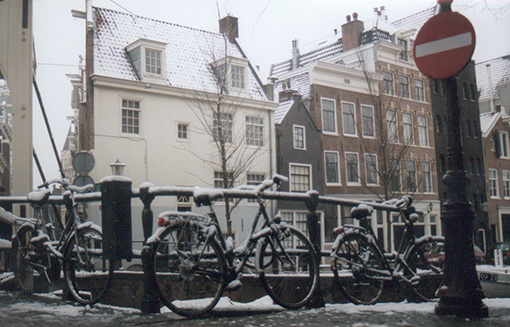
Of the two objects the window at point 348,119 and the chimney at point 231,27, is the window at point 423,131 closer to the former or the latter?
the window at point 348,119

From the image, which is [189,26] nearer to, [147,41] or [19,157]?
[147,41]

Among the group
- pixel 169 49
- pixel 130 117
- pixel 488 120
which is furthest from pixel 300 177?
pixel 488 120

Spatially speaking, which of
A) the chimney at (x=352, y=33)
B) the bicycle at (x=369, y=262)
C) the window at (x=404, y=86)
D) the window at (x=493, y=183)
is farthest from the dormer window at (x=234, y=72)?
the window at (x=493, y=183)

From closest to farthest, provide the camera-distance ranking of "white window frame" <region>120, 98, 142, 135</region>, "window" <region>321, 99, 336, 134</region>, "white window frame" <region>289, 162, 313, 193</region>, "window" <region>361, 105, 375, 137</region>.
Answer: "white window frame" <region>120, 98, 142, 135</region> < "white window frame" <region>289, 162, 313, 193</region> < "window" <region>321, 99, 336, 134</region> < "window" <region>361, 105, 375, 137</region>

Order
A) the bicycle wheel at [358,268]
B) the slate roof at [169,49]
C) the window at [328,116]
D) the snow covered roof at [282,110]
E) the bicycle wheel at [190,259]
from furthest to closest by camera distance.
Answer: the window at [328,116]
the snow covered roof at [282,110]
the slate roof at [169,49]
the bicycle wheel at [358,268]
the bicycle wheel at [190,259]

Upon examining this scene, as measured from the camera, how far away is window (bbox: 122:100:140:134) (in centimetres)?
1772

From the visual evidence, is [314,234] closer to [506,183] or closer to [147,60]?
[147,60]

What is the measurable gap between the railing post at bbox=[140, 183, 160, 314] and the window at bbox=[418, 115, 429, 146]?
2472cm

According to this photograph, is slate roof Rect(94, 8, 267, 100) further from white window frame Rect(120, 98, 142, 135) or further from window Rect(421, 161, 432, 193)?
window Rect(421, 161, 432, 193)

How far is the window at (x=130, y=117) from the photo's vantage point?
698 inches

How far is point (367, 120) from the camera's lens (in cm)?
2375

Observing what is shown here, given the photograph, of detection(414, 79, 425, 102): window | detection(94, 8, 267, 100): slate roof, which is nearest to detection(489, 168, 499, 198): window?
detection(414, 79, 425, 102): window

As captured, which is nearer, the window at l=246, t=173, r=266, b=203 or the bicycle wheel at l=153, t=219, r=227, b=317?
the bicycle wheel at l=153, t=219, r=227, b=317

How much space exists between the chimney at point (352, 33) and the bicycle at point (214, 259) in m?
22.9
